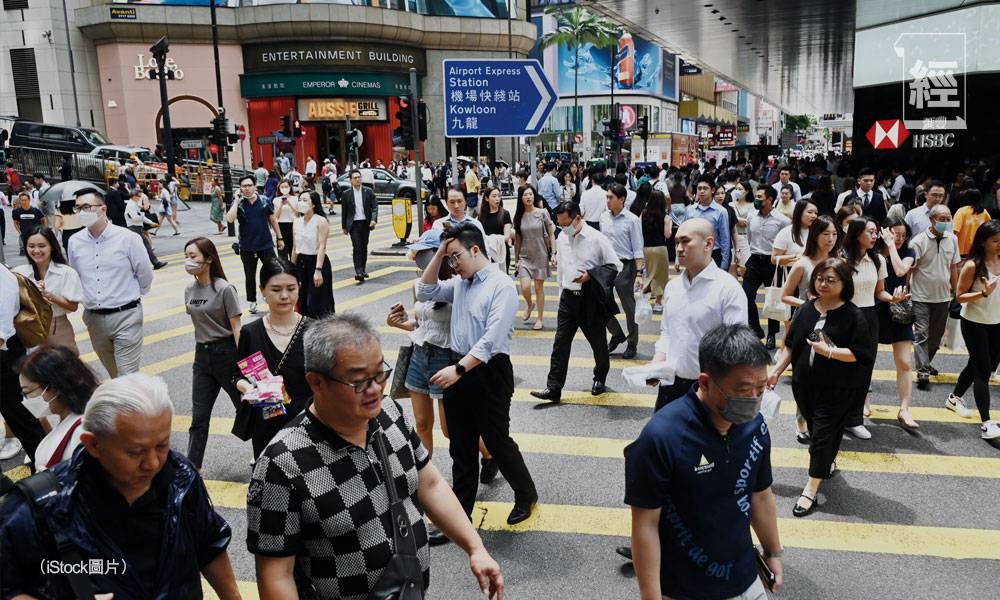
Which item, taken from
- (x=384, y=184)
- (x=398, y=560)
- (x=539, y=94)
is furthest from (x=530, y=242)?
(x=384, y=184)

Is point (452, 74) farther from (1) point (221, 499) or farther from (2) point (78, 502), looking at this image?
(2) point (78, 502)

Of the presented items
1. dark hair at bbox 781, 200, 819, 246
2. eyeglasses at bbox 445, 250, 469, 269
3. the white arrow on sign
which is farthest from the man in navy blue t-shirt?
the white arrow on sign

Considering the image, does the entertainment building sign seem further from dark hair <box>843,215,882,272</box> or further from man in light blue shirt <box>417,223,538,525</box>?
man in light blue shirt <box>417,223,538,525</box>

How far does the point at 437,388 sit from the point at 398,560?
3.03 m

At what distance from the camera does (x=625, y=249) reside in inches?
373

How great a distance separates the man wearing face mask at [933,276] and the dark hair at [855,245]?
1.57 meters

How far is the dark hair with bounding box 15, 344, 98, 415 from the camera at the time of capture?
341cm

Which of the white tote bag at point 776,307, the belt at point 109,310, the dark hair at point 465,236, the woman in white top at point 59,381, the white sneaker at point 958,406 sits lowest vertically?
the white sneaker at point 958,406

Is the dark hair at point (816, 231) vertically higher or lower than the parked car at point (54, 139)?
lower

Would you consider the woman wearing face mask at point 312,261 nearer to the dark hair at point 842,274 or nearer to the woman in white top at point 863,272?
the woman in white top at point 863,272

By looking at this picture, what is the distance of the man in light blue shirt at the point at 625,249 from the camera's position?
9320 mm

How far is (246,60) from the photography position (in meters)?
44.0

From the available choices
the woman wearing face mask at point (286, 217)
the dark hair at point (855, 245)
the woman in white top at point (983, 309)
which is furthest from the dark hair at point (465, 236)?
the woman wearing face mask at point (286, 217)

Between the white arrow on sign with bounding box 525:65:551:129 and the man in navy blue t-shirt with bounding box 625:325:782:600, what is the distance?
769 centimetres
